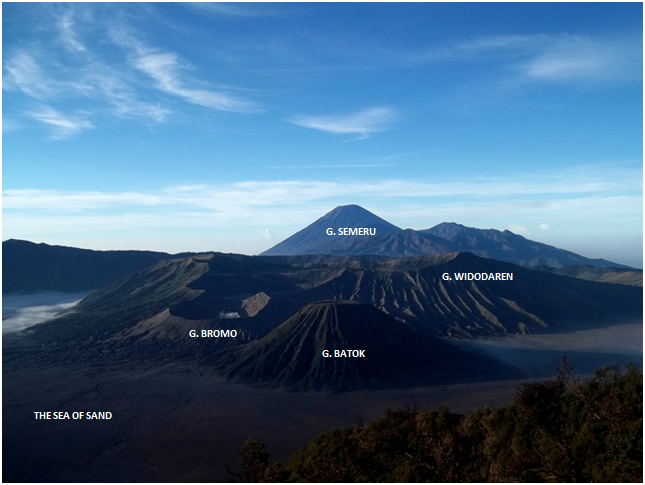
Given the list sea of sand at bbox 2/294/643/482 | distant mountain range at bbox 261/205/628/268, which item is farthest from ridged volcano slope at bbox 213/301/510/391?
distant mountain range at bbox 261/205/628/268

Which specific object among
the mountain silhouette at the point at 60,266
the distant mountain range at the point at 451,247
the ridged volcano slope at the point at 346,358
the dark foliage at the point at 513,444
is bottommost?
the ridged volcano slope at the point at 346,358

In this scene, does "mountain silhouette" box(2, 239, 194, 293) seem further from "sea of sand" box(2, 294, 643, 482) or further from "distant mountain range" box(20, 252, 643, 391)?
"sea of sand" box(2, 294, 643, 482)

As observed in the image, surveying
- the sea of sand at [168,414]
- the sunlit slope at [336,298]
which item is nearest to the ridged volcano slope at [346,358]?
the sea of sand at [168,414]

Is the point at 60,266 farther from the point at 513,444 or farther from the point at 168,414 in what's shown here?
the point at 513,444

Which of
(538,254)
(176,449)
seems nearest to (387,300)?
(176,449)

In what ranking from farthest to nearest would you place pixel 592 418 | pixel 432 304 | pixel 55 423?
pixel 432 304, pixel 55 423, pixel 592 418

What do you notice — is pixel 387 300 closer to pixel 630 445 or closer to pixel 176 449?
pixel 176 449

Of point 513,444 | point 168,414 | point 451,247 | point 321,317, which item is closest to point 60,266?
point 321,317

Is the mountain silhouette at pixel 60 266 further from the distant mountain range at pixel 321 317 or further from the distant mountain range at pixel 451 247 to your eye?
the distant mountain range at pixel 451 247
